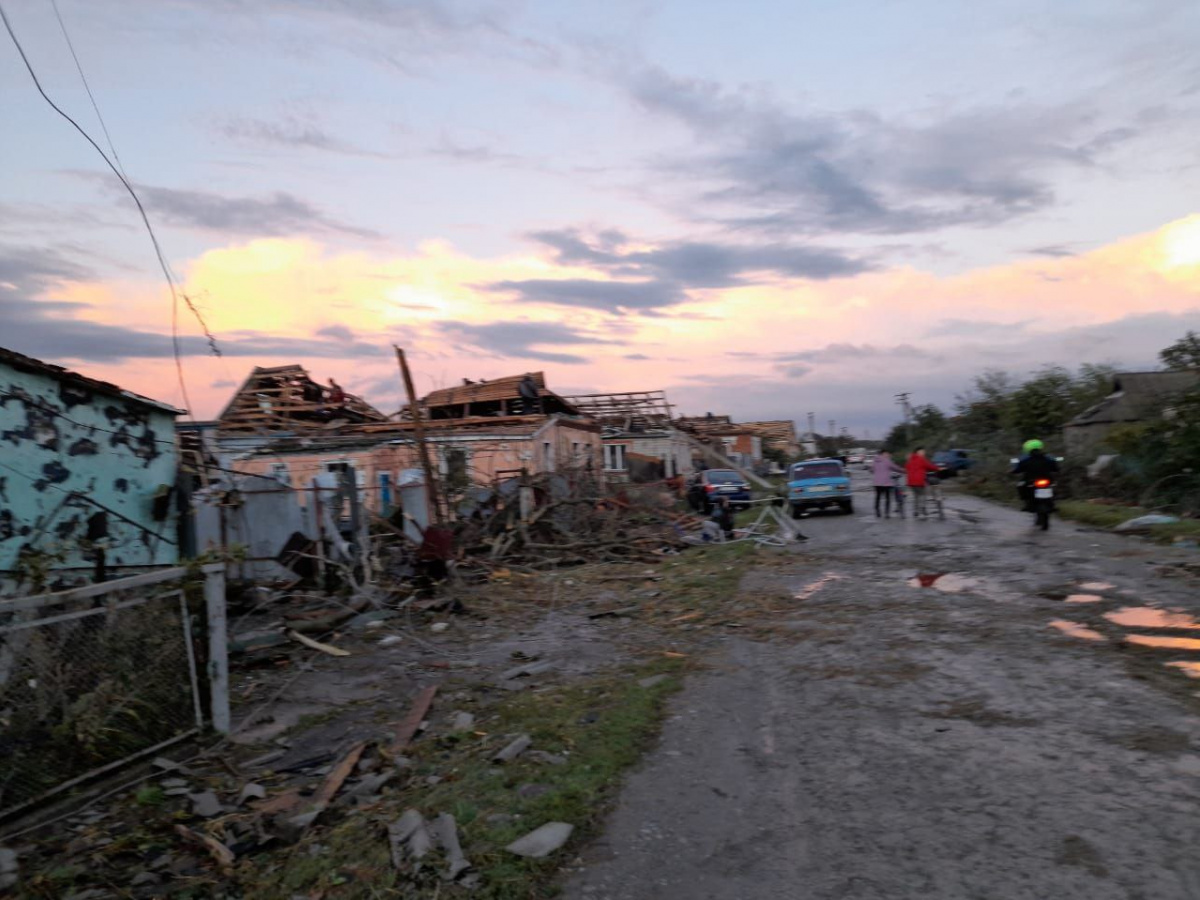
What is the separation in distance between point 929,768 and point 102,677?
5544 millimetres

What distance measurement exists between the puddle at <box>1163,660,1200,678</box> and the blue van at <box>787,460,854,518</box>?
1934cm

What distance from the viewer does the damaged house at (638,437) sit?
142 feet

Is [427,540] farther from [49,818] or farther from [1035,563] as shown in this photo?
[1035,563]

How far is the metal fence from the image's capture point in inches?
212

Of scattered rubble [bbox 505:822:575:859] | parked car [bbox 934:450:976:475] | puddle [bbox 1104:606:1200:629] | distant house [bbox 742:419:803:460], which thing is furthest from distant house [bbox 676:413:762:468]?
scattered rubble [bbox 505:822:575:859]

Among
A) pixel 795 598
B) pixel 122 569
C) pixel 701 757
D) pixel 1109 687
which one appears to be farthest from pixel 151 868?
pixel 795 598

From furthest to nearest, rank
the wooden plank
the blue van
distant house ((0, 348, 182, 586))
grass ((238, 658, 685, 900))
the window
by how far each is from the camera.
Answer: the window
the blue van
distant house ((0, 348, 182, 586))
the wooden plank
grass ((238, 658, 685, 900))

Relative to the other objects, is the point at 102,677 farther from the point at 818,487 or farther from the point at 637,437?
the point at 637,437

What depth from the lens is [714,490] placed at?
3062 cm

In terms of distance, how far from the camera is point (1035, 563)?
1376 centimetres

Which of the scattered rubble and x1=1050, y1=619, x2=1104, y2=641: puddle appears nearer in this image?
the scattered rubble

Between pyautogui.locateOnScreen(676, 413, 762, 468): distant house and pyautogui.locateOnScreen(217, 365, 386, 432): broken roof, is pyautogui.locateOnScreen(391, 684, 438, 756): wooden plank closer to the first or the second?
pyautogui.locateOnScreen(217, 365, 386, 432): broken roof

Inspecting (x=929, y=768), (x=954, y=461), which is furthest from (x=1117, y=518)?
(x=954, y=461)

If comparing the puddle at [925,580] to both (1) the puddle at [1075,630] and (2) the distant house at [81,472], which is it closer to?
(1) the puddle at [1075,630]
